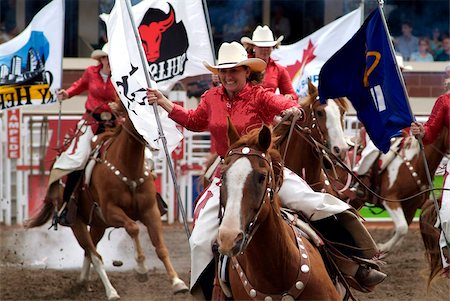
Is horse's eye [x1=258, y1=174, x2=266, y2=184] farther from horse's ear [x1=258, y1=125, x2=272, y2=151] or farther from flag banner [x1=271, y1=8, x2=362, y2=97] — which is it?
flag banner [x1=271, y1=8, x2=362, y2=97]

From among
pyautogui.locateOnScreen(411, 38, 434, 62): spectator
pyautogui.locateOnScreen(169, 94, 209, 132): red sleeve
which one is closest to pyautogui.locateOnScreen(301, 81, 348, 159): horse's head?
pyautogui.locateOnScreen(169, 94, 209, 132): red sleeve

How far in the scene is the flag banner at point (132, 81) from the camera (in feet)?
23.8

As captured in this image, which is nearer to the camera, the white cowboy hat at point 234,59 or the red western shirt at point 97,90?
the white cowboy hat at point 234,59

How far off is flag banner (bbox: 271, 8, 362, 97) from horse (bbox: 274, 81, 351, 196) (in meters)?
3.53

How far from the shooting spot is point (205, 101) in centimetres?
639

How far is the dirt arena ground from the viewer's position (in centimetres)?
1001

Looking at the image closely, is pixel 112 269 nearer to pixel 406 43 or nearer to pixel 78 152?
pixel 78 152

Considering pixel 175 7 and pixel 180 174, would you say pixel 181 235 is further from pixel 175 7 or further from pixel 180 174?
pixel 175 7

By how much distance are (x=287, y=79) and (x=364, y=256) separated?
3.09m

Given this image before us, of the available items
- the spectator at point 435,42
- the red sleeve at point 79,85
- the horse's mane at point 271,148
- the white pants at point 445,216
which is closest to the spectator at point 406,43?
the spectator at point 435,42

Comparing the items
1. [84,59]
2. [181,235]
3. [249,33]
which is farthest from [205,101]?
[84,59]

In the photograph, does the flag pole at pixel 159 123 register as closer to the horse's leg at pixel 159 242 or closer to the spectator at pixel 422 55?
the horse's leg at pixel 159 242

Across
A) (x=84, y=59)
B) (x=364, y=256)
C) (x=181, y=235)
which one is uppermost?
(x=364, y=256)

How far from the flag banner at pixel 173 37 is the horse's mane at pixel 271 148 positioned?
310cm
